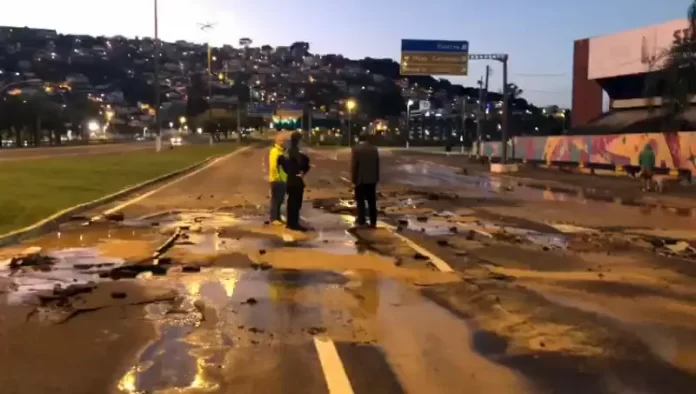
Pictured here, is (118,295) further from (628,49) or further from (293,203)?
(628,49)

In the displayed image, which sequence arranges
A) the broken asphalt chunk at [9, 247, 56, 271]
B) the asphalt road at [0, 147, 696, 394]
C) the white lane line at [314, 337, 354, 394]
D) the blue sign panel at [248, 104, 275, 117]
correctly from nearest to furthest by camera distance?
1. the white lane line at [314, 337, 354, 394]
2. the asphalt road at [0, 147, 696, 394]
3. the broken asphalt chunk at [9, 247, 56, 271]
4. the blue sign panel at [248, 104, 275, 117]

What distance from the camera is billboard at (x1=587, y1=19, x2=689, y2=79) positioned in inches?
2078

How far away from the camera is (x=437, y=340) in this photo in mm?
7492

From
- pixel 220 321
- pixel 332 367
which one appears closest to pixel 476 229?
pixel 220 321

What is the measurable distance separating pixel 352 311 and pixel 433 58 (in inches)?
1645

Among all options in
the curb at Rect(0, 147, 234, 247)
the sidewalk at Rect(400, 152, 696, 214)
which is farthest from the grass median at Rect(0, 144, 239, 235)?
the sidewalk at Rect(400, 152, 696, 214)

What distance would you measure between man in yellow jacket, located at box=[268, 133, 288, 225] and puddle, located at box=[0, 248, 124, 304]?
4.54 metres

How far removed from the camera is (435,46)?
49094 millimetres

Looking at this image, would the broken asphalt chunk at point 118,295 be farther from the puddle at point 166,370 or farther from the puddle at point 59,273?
Answer: the puddle at point 166,370

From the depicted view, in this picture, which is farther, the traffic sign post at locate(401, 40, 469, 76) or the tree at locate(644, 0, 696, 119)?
the traffic sign post at locate(401, 40, 469, 76)

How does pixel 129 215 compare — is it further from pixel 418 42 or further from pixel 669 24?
pixel 669 24

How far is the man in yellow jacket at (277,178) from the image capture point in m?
16.7

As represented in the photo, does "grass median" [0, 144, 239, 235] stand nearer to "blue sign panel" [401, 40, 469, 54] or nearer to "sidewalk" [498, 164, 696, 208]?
"blue sign panel" [401, 40, 469, 54]

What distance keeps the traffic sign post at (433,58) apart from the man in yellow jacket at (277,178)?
3308 centimetres
